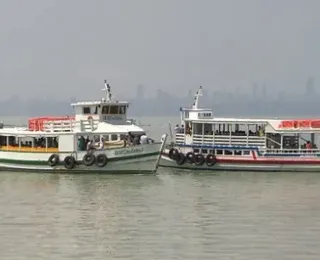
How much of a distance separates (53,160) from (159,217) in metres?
15.0

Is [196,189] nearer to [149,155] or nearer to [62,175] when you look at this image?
[149,155]

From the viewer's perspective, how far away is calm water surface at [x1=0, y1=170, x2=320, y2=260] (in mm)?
21984

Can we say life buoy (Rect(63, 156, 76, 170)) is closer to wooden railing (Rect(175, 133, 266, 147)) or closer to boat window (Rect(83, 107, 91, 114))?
boat window (Rect(83, 107, 91, 114))

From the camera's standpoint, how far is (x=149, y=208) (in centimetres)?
2964

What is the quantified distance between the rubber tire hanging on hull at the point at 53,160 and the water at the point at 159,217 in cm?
108

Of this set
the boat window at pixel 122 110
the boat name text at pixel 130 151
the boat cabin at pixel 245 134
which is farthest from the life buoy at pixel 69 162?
the boat cabin at pixel 245 134

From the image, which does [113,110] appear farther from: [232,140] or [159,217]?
[159,217]

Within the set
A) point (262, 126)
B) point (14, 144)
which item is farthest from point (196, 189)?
point (14, 144)

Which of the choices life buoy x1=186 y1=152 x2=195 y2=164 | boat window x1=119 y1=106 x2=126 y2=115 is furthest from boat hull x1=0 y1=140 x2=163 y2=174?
boat window x1=119 y1=106 x2=126 y2=115

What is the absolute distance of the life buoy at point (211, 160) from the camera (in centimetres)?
4334

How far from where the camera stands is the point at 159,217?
27359 millimetres

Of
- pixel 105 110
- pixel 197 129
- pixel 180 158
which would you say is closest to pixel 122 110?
pixel 105 110

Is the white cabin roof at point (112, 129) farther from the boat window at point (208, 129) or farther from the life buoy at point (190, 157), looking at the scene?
the boat window at point (208, 129)

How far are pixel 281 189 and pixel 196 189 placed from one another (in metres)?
3.56
